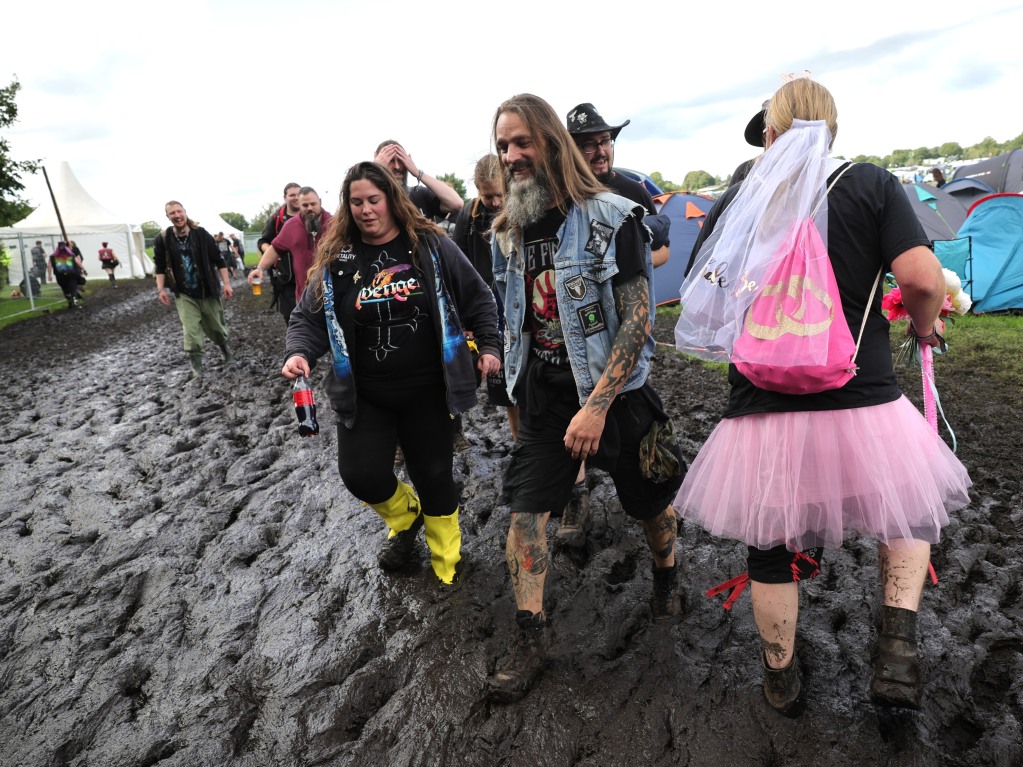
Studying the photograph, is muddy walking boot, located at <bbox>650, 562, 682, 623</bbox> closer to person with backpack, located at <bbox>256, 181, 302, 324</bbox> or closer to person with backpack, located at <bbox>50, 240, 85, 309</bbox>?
person with backpack, located at <bbox>256, 181, 302, 324</bbox>

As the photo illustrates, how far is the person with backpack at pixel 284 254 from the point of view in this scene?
692 centimetres

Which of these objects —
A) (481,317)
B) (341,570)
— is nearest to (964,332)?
(481,317)

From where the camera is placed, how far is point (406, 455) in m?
3.54

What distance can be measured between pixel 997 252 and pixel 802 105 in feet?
29.7

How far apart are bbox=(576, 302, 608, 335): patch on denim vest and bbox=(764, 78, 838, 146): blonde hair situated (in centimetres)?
84

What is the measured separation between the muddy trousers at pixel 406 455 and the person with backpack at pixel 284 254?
3.82 meters

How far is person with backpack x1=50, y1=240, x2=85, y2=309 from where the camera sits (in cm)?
1920

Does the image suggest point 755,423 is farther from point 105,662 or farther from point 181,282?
point 181,282

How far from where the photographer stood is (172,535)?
4207 mm

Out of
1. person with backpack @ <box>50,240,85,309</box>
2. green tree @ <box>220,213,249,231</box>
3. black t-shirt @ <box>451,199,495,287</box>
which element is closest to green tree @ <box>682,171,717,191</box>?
green tree @ <box>220,213,249,231</box>

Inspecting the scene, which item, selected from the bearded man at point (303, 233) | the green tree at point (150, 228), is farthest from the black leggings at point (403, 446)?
the green tree at point (150, 228)

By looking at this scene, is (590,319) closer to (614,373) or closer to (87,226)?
(614,373)

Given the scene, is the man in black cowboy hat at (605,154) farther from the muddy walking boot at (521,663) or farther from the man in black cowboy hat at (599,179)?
the muddy walking boot at (521,663)

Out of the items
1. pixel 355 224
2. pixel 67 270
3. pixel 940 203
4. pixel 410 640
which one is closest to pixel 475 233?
pixel 355 224
